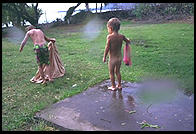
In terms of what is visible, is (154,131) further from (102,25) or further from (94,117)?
(102,25)

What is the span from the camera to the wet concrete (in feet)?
10.1

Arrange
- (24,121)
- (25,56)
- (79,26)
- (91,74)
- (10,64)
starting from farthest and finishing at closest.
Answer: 1. (79,26)
2. (25,56)
3. (10,64)
4. (91,74)
5. (24,121)

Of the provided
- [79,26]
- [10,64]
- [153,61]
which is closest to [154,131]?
[153,61]

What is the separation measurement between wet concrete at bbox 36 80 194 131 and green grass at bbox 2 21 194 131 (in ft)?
0.85

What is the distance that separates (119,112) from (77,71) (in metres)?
2.60

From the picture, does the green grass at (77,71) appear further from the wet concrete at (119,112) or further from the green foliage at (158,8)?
the green foliage at (158,8)

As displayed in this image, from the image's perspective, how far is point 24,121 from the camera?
3438mm

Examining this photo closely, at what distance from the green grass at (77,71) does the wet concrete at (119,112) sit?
0.85ft

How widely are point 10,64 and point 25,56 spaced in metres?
1.11

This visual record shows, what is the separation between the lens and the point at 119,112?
11.3 feet

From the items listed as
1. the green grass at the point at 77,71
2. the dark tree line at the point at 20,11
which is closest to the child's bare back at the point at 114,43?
the green grass at the point at 77,71

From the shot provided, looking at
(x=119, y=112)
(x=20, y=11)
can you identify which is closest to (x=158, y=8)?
(x=119, y=112)

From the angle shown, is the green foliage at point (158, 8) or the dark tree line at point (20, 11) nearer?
the green foliage at point (158, 8)

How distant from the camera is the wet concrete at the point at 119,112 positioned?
3.09m
